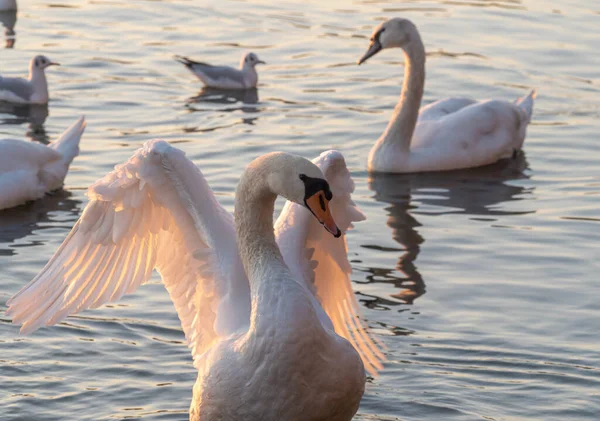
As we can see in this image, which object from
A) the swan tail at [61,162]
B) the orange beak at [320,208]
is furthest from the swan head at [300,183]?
the swan tail at [61,162]

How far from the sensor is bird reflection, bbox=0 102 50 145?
13.8 metres

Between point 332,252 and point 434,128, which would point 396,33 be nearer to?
point 434,128

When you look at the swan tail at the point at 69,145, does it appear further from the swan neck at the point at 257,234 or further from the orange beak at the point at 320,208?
the orange beak at the point at 320,208

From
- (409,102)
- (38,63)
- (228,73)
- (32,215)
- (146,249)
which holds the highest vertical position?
(146,249)

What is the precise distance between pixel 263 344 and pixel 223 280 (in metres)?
0.93

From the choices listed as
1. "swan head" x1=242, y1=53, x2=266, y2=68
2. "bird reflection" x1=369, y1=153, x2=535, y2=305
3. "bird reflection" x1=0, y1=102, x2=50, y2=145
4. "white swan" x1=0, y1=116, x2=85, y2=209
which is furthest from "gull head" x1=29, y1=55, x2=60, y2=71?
"bird reflection" x1=369, y1=153, x2=535, y2=305

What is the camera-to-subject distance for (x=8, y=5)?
1925 cm

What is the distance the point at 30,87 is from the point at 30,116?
0.34 meters

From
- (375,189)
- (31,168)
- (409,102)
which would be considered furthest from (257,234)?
(409,102)

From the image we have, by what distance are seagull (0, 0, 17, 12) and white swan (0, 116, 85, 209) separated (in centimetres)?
789

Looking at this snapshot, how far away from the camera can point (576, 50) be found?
53.6 feet

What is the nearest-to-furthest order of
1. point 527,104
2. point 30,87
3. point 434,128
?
point 434,128
point 527,104
point 30,87

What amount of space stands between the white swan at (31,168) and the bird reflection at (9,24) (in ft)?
21.4

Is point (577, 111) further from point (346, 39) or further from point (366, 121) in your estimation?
point (346, 39)
